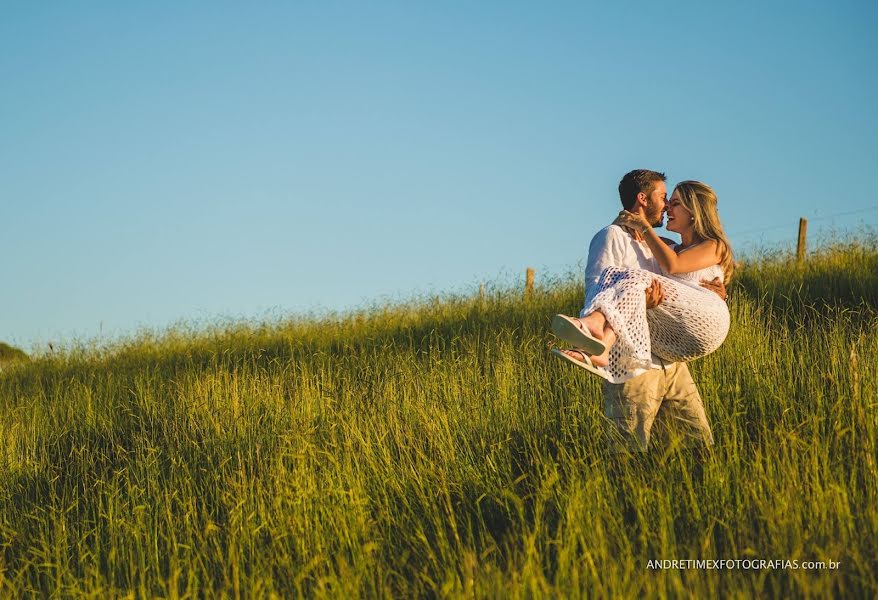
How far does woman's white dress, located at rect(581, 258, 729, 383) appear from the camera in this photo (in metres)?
4.00

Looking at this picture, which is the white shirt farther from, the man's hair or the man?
the man's hair

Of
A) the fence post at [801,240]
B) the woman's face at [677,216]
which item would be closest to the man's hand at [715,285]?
the woman's face at [677,216]

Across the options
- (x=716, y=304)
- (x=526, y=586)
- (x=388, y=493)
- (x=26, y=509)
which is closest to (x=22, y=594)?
(x=26, y=509)

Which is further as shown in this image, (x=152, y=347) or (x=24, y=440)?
(x=152, y=347)

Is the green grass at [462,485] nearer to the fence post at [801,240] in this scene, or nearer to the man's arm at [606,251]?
the man's arm at [606,251]

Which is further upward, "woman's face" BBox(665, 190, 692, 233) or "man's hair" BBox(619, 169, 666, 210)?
"man's hair" BBox(619, 169, 666, 210)

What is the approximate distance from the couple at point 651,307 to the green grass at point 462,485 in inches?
11.8

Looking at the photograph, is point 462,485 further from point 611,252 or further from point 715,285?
point 715,285

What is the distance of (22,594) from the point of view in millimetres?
4750

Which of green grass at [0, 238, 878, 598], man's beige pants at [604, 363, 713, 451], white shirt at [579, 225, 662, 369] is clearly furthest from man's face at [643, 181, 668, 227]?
green grass at [0, 238, 878, 598]

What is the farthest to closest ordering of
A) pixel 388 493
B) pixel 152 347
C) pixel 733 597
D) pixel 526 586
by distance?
pixel 152 347
pixel 388 493
pixel 526 586
pixel 733 597

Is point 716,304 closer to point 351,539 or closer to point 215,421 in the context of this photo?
point 351,539

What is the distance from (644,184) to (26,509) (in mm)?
5113

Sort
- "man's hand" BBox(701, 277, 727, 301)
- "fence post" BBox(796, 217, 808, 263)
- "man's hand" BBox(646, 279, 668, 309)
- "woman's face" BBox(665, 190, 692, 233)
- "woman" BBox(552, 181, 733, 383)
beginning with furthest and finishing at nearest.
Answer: "fence post" BBox(796, 217, 808, 263)
"woman's face" BBox(665, 190, 692, 233)
"man's hand" BBox(701, 277, 727, 301)
"man's hand" BBox(646, 279, 668, 309)
"woman" BBox(552, 181, 733, 383)
